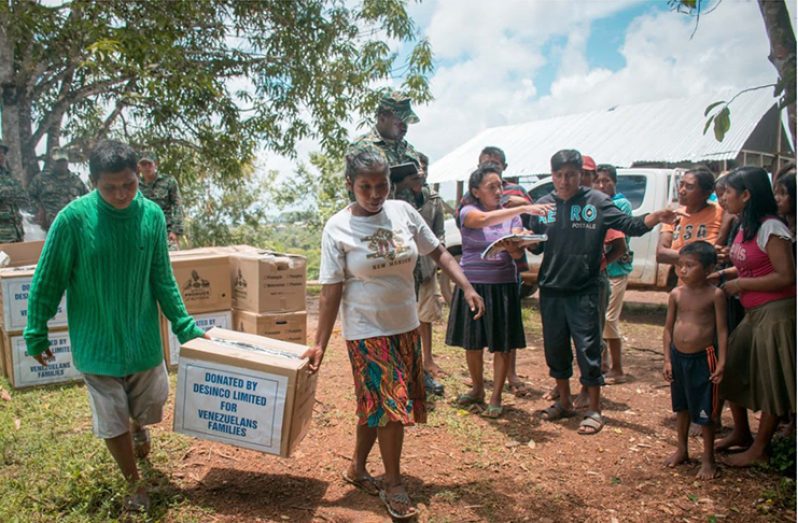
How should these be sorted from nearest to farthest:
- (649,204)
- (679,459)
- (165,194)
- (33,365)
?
(679,459)
(33,365)
(165,194)
(649,204)

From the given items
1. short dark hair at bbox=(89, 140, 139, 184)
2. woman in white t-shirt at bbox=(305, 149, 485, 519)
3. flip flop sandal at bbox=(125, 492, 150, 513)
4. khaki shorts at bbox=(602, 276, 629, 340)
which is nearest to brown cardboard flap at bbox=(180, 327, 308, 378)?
woman in white t-shirt at bbox=(305, 149, 485, 519)

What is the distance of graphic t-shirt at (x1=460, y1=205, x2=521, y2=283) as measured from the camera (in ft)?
13.3

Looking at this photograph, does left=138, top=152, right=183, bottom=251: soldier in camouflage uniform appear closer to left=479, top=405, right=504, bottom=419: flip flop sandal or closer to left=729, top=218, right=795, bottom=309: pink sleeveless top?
left=479, top=405, right=504, bottom=419: flip flop sandal

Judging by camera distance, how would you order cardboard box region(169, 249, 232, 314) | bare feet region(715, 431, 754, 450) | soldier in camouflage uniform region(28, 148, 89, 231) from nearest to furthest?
bare feet region(715, 431, 754, 450)
cardboard box region(169, 249, 232, 314)
soldier in camouflage uniform region(28, 148, 89, 231)

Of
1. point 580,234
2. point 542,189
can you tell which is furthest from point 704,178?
point 542,189

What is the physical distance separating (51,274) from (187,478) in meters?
1.29

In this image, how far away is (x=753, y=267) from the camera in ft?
10.1

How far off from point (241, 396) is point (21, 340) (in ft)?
9.26

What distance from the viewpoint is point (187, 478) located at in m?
3.13

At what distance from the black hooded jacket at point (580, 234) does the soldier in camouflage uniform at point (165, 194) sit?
4423 mm

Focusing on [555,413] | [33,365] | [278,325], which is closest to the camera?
[555,413]

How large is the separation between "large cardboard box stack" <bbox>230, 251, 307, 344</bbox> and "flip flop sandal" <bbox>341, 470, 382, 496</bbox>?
186 centimetres

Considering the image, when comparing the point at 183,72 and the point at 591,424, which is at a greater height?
the point at 183,72

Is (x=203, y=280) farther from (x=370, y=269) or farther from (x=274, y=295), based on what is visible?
(x=370, y=269)
